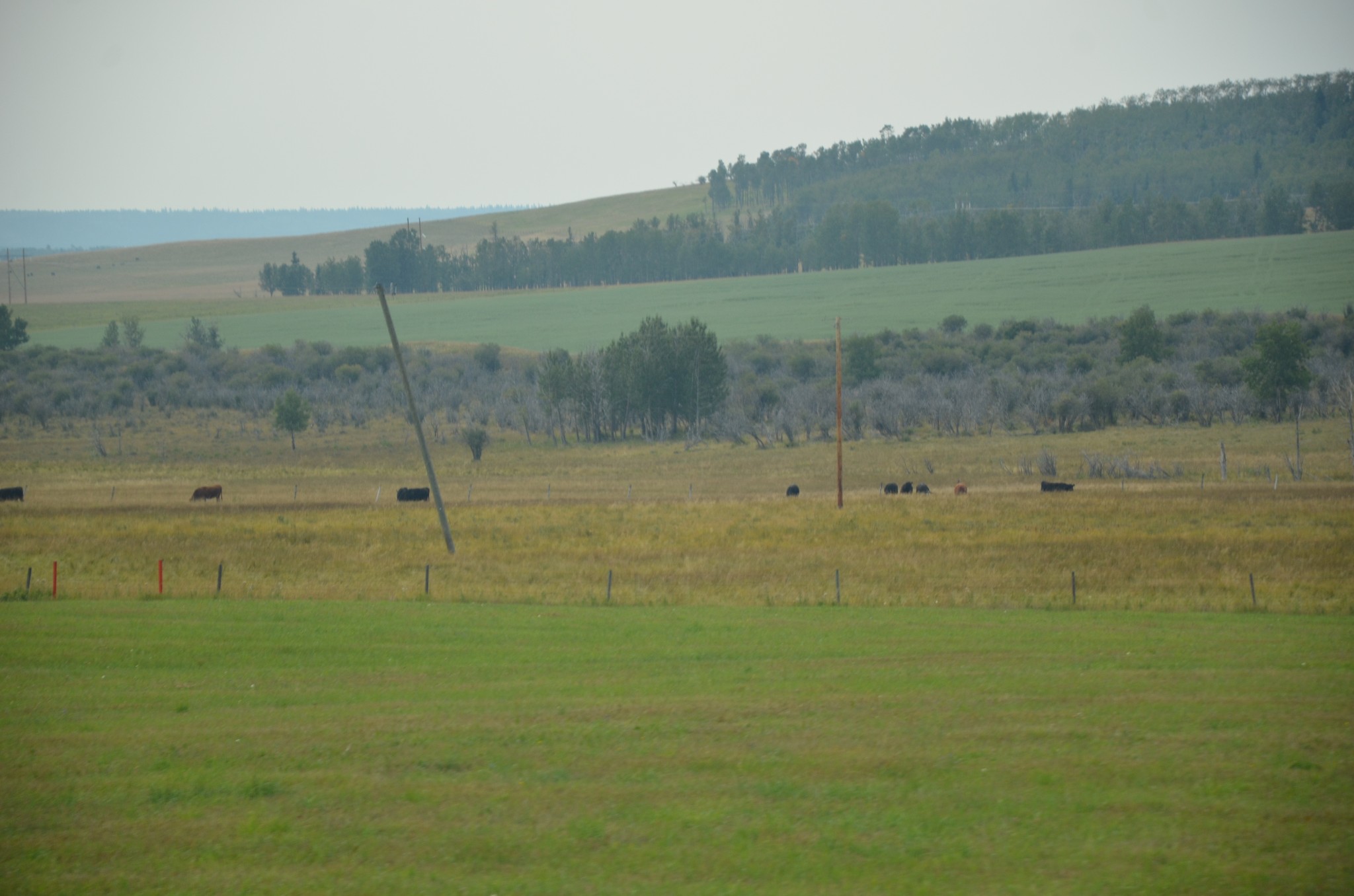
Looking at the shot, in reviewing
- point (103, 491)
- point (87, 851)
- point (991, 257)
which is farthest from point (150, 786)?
point (991, 257)

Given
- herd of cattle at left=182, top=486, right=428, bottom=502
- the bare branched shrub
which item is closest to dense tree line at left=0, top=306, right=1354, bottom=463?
the bare branched shrub

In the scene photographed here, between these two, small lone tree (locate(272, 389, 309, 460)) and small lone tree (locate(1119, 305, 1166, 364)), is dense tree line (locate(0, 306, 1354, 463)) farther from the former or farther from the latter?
small lone tree (locate(272, 389, 309, 460))

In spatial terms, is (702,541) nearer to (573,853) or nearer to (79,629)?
(79,629)

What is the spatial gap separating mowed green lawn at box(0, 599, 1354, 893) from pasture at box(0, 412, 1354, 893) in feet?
0.16

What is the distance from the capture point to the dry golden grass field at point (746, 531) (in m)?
24.1

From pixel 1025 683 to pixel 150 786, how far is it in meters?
10.3

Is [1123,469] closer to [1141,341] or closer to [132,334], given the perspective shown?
[1141,341]

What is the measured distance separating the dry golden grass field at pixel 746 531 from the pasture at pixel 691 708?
0.23m

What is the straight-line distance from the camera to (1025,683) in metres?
14.2

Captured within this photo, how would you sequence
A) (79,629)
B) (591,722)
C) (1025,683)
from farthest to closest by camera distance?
(79,629) → (1025,683) → (591,722)

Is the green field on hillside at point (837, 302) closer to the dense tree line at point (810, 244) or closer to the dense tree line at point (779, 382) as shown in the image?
the dense tree line at point (779, 382)

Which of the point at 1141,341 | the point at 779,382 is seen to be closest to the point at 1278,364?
the point at 1141,341

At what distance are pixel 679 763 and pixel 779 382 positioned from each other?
75.7 m

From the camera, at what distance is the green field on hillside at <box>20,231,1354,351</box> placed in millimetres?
108938
